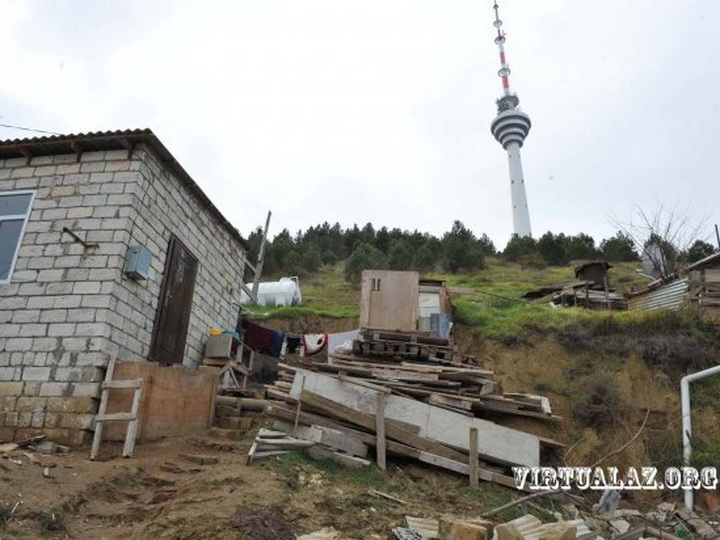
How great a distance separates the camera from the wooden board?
9.52m

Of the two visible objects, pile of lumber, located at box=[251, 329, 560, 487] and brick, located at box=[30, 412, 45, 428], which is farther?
pile of lumber, located at box=[251, 329, 560, 487]

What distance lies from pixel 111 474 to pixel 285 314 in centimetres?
1239

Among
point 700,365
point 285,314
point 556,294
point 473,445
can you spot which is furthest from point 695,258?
point 473,445

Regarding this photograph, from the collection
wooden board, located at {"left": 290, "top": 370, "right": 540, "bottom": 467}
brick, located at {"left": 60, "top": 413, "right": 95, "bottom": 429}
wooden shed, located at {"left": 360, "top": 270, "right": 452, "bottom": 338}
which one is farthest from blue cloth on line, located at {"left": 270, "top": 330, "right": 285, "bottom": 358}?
brick, located at {"left": 60, "top": 413, "right": 95, "bottom": 429}

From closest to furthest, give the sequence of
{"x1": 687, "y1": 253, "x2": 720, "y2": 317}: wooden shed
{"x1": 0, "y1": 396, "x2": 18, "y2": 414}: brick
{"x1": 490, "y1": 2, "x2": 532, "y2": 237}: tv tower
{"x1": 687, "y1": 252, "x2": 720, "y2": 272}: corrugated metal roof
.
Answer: {"x1": 0, "y1": 396, "x2": 18, "y2": 414}: brick → {"x1": 687, "y1": 253, "x2": 720, "y2": 317}: wooden shed → {"x1": 687, "y1": 252, "x2": 720, "y2": 272}: corrugated metal roof → {"x1": 490, "y1": 2, "x2": 532, "y2": 237}: tv tower

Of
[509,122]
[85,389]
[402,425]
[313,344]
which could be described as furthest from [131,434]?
[509,122]

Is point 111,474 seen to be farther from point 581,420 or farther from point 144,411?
point 581,420

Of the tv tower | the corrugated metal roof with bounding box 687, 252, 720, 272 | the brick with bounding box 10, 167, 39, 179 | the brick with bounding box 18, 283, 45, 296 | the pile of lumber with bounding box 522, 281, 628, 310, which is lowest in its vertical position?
the brick with bounding box 18, 283, 45, 296

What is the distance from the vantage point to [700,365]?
13.4 m

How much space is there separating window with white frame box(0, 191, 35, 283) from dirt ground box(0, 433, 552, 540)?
3.87 m

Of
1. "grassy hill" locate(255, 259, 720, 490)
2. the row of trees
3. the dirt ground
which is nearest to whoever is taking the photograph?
the dirt ground

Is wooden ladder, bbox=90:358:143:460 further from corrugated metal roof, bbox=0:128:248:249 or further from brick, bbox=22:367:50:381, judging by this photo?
corrugated metal roof, bbox=0:128:248:249

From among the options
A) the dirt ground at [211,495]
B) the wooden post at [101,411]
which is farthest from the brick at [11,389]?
the dirt ground at [211,495]

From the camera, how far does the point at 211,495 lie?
6.48 metres
